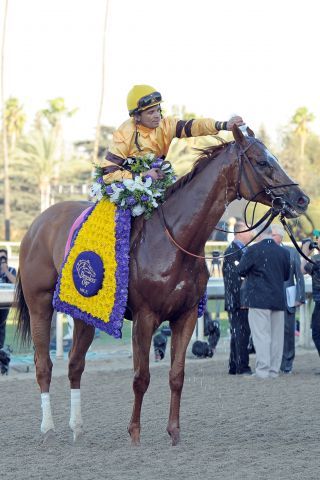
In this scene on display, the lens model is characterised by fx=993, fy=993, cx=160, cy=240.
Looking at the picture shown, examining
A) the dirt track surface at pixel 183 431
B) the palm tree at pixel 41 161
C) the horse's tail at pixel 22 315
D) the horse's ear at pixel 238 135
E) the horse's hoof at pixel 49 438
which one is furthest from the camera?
the palm tree at pixel 41 161

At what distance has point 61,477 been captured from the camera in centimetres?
598

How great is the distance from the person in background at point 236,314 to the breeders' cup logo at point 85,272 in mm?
4712

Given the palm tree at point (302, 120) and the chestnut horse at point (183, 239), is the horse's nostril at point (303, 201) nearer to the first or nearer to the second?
the chestnut horse at point (183, 239)

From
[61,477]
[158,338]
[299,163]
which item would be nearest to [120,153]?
[61,477]

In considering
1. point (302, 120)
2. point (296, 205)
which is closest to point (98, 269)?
point (296, 205)

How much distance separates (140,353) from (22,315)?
1765 mm

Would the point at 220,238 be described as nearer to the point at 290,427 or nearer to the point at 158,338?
the point at 158,338

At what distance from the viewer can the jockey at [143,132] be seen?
7328 millimetres

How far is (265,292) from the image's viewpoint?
1175 centimetres

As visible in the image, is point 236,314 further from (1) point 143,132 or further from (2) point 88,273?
(1) point 143,132

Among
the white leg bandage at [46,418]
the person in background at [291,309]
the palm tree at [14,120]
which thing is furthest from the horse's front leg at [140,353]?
the palm tree at [14,120]

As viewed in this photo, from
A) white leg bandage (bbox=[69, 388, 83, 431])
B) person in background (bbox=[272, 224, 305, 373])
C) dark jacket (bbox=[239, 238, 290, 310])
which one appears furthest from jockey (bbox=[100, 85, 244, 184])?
person in background (bbox=[272, 224, 305, 373])

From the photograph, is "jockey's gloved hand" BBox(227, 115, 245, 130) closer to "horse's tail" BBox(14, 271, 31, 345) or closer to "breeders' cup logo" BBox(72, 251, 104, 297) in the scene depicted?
"breeders' cup logo" BBox(72, 251, 104, 297)

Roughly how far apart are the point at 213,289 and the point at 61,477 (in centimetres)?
843
